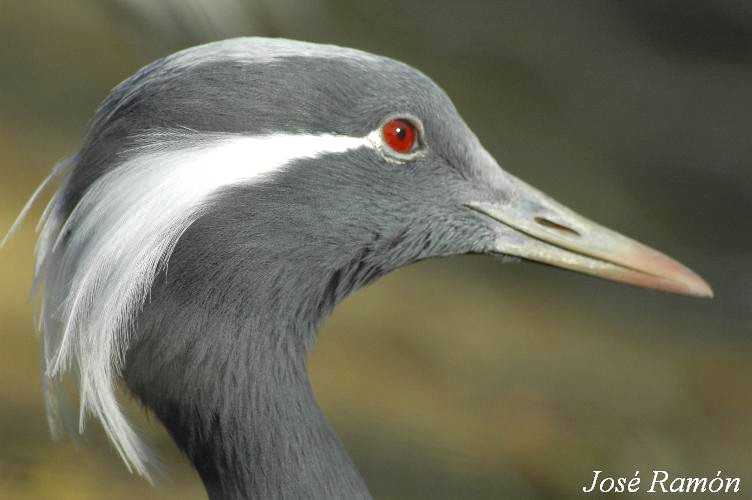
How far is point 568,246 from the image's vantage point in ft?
6.64

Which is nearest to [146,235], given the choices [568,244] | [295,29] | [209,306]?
[209,306]

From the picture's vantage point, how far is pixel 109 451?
408cm

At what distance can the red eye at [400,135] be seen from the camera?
74.4 inches

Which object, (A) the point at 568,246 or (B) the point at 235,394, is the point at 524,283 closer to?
(A) the point at 568,246

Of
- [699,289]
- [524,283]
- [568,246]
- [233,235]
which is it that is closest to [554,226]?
[568,246]

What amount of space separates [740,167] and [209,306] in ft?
13.4

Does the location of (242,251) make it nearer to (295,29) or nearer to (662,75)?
(295,29)

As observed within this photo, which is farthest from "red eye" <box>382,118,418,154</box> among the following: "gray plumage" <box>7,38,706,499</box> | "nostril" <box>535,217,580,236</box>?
"nostril" <box>535,217,580,236</box>

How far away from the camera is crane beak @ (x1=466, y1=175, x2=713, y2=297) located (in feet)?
6.59

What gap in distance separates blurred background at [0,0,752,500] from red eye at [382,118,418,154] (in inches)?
78.1

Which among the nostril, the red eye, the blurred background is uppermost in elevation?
the blurred background

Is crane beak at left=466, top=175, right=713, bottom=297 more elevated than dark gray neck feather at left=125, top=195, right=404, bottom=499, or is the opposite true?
crane beak at left=466, top=175, right=713, bottom=297

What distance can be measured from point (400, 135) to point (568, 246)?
0.39m

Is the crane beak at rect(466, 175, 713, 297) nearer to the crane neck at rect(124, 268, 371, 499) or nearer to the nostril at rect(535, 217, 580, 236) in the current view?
the nostril at rect(535, 217, 580, 236)
